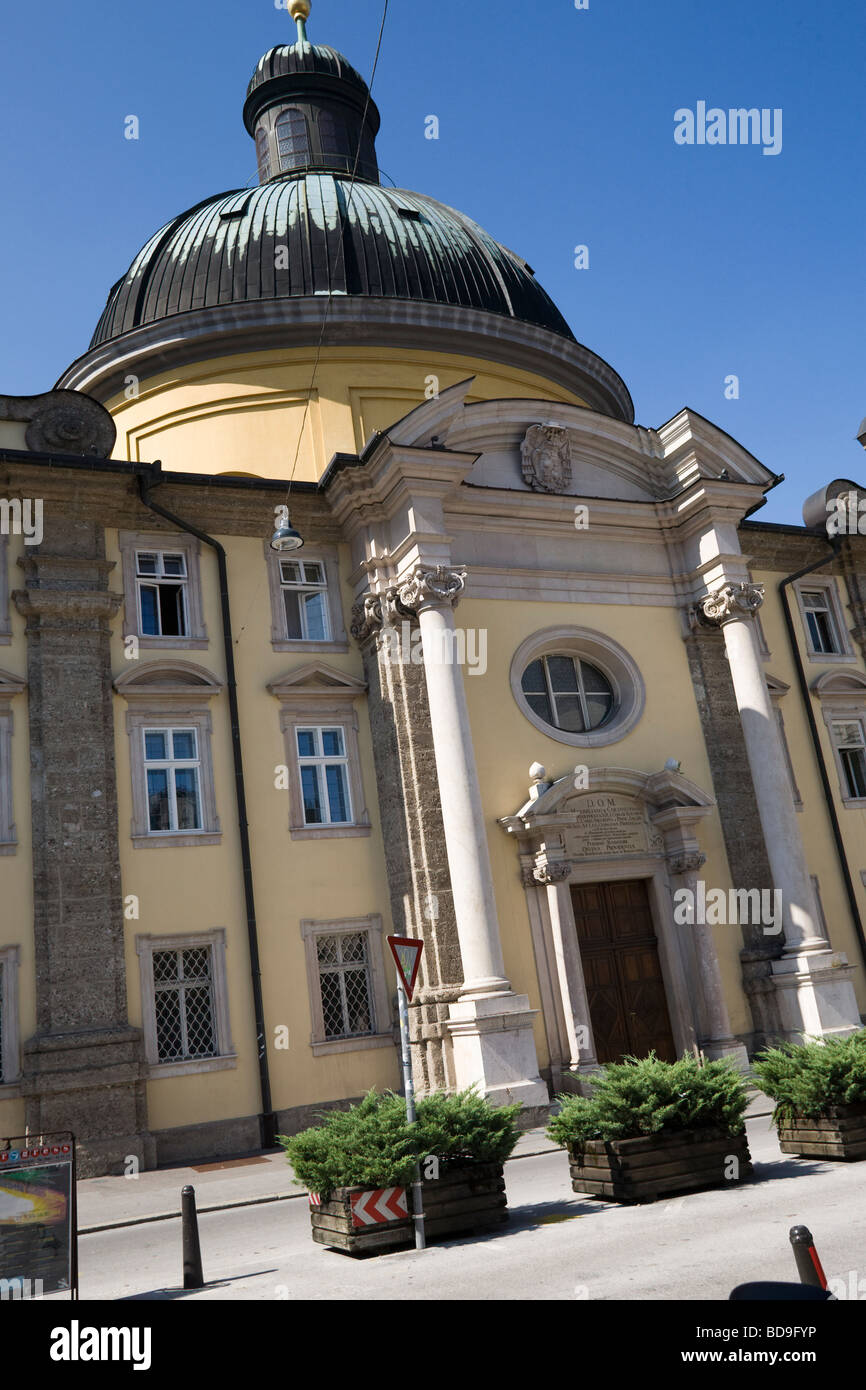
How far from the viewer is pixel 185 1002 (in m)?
17.6

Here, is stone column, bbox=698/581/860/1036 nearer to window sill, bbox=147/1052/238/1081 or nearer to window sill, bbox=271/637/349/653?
window sill, bbox=271/637/349/653

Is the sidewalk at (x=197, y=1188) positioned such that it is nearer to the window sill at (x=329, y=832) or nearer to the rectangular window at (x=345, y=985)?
the rectangular window at (x=345, y=985)

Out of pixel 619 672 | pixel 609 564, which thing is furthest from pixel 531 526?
pixel 619 672

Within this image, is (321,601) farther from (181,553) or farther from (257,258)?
(257,258)

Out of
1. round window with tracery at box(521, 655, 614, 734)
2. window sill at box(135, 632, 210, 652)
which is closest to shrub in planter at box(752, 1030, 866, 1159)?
round window with tracery at box(521, 655, 614, 734)

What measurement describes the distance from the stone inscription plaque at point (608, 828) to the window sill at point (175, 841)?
6351 millimetres

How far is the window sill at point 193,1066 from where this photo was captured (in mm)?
16875

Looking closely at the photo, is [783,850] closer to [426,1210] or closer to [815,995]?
[815,995]

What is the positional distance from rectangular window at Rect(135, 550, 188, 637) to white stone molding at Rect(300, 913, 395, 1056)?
18.4ft

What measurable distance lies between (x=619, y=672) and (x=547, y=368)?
29.4 ft

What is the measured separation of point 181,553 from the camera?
784 inches

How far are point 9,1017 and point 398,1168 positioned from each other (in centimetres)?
913

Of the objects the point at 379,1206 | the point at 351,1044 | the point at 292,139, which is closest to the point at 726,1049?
the point at 351,1044
